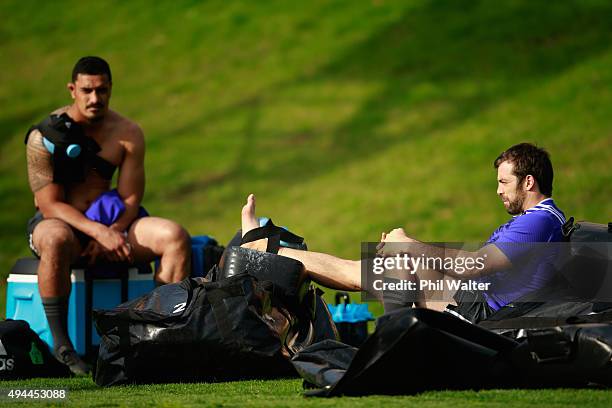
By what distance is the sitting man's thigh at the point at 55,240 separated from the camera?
561cm

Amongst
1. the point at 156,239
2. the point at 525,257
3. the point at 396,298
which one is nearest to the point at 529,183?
the point at 525,257

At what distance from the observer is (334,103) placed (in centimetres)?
1681

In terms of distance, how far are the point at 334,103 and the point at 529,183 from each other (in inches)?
477

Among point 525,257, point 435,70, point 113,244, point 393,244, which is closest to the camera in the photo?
point 525,257

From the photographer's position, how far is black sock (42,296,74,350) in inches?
218

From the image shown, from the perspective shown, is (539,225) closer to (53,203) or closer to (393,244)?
(393,244)

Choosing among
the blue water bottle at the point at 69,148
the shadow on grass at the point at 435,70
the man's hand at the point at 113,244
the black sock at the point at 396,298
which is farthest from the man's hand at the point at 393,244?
the shadow on grass at the point at 435,70

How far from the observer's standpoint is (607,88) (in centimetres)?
1486

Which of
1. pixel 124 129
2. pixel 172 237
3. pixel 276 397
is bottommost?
pixel 276 397

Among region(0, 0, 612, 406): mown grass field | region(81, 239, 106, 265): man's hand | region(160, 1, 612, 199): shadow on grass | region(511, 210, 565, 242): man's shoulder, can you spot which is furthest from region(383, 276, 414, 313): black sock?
region(160, 1, 612, 199): shadow on grass

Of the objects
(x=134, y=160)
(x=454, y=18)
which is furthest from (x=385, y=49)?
(x=134, y=160)

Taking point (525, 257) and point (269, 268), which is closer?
point (525, 257)

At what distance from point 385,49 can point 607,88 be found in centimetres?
416

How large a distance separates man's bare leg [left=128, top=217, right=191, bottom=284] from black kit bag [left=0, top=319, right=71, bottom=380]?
0.83m
